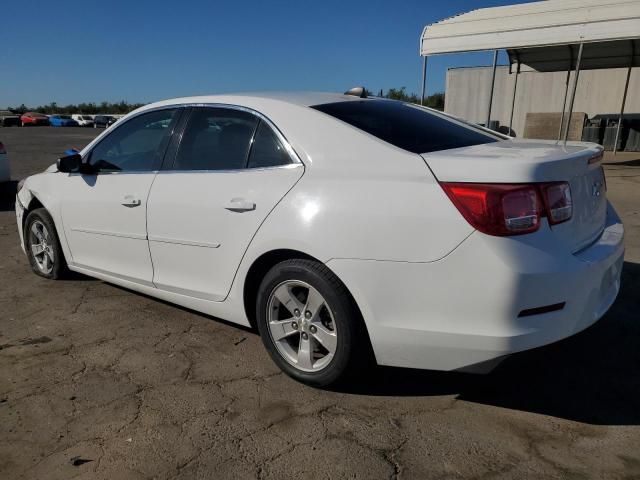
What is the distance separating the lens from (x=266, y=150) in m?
2.96

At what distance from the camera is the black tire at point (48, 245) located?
441 cm

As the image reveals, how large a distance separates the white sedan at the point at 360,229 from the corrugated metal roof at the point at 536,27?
9.45 m

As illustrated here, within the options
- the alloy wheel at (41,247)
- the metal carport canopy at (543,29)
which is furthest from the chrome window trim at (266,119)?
the metal carport canopy at (543,29)

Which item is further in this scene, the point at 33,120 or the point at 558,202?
the point at 33,120

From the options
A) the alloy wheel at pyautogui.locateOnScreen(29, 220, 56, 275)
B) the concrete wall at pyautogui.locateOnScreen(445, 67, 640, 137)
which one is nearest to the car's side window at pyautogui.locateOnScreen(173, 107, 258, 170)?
the alloy wheel at pyautogui.locateOnScreen(29, 220, 56, 275)

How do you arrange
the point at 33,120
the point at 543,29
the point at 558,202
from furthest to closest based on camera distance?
the point at 33,120
the point at 543,29
the point at 558,202

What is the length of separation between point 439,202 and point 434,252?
0.22m

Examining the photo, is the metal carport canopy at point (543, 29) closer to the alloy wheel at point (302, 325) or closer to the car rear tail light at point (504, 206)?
the car rear tail light at point (504, 206)

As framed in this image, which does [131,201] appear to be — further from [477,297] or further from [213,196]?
[477,297]

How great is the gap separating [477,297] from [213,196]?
5.27ft

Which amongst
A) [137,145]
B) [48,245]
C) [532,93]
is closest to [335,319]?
[137,145]

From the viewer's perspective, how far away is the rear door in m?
2.86

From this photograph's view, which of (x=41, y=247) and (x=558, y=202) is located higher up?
(x=558, y=202)

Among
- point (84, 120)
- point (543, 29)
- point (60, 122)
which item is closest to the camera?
point (543, 29)
